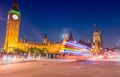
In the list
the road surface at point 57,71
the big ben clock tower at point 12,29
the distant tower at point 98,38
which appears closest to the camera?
the road surface at point 57,71

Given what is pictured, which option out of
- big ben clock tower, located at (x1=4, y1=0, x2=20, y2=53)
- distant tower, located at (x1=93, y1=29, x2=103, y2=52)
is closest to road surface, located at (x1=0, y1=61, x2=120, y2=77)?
big ben clock tower, located at (x1=4, y1=0, x2=20, y2=53)

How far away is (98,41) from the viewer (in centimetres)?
16775

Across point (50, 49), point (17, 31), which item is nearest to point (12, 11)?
point (17, 31)

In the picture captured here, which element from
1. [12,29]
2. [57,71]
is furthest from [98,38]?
[57,71]

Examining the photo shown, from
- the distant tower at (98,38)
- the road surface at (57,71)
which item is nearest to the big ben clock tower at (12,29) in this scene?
the distant tower at (98,38)

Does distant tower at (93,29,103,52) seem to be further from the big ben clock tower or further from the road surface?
the road surface

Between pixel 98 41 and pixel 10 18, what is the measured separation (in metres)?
92.3

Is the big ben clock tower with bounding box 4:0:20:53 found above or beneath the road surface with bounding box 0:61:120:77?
above

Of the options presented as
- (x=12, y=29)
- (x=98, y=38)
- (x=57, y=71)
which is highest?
(x=12, y=29)

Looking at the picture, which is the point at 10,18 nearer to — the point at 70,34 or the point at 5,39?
the point at 5,39

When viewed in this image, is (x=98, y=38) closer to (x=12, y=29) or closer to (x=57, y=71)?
(x=12, y=29)

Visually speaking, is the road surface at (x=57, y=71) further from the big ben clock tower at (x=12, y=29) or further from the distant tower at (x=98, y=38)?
the distant tower at (x=98, y=38)

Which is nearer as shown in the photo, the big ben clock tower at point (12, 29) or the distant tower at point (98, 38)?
the big ben clock tower at point (12, 29)

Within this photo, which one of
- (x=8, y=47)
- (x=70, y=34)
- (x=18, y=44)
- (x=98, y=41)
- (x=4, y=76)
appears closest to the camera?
(x=4, y=76)
